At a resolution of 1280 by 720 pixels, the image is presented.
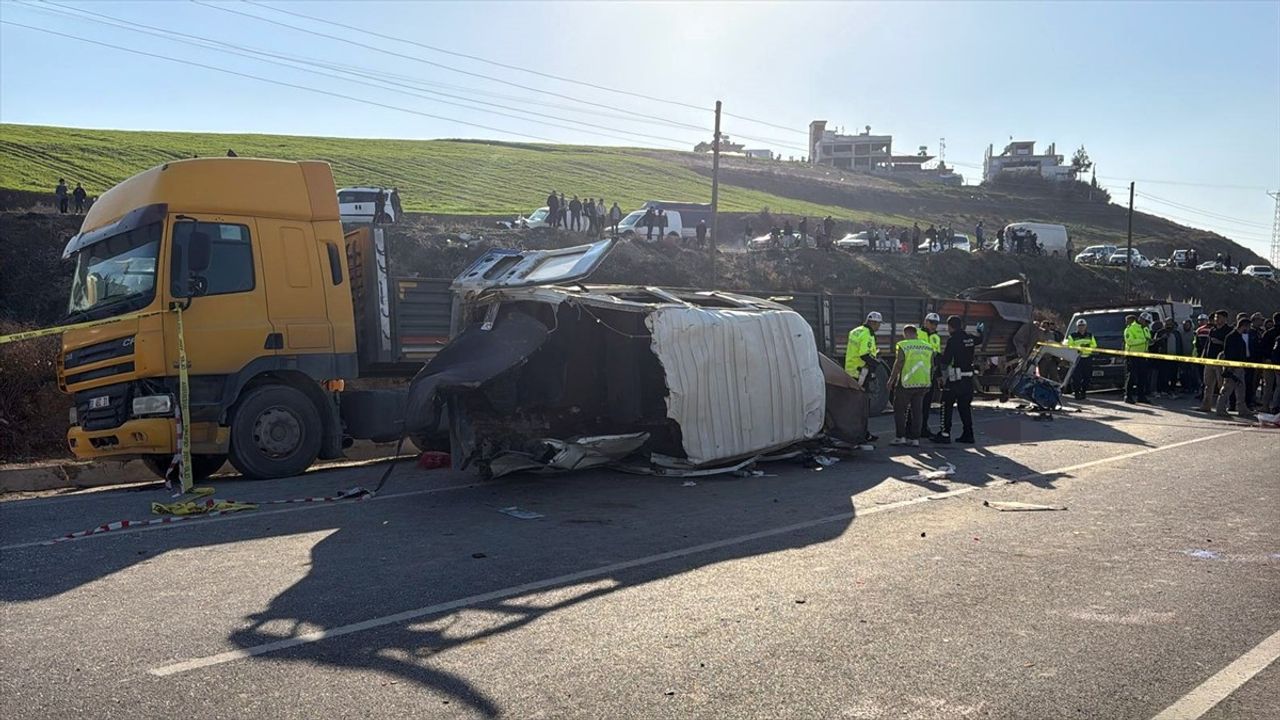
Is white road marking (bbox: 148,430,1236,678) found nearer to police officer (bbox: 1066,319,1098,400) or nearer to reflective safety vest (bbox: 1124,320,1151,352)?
police officer (bbox: 1066,319,1098,400)

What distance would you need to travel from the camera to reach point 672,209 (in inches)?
1813

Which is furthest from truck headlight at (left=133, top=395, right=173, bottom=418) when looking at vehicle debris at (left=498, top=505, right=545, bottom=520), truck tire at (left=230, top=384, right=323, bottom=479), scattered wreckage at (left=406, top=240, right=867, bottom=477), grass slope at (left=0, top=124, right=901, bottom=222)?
grass slope at (left=0, top=124, right=901, bottom=222)

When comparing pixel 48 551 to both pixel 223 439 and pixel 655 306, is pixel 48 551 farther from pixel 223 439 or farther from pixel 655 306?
pixel 655 306

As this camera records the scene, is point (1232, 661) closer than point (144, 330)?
Yes

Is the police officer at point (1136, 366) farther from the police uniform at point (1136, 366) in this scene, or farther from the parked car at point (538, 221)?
the parked car at point (538, 221)

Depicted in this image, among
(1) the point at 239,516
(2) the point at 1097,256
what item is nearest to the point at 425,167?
(2) the point at 1097,256

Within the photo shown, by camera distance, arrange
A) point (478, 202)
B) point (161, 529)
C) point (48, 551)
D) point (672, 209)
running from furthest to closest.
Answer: point (478, 202) < point (672, 209) < point (161, 529) < point (48, 551)

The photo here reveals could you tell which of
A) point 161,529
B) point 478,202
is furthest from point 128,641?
point 478,202

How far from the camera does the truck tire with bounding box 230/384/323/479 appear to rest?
A: 32.4ft

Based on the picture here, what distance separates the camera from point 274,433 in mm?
10102

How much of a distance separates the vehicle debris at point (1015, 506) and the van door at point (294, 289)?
22.0 feet

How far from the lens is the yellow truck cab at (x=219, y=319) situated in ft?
30.8

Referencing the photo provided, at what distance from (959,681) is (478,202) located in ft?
164

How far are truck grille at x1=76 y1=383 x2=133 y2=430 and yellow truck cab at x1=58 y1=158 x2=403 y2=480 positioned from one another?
0.02 m
